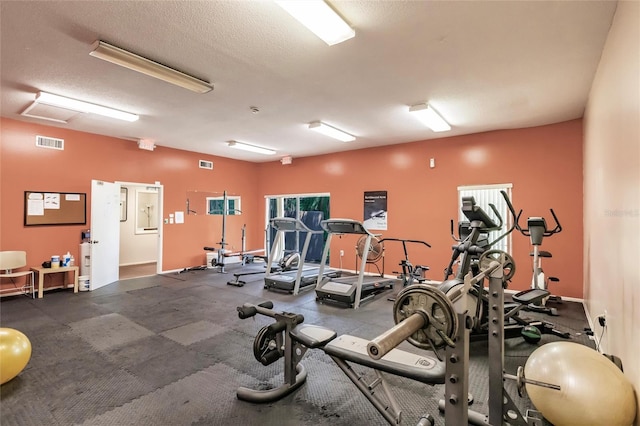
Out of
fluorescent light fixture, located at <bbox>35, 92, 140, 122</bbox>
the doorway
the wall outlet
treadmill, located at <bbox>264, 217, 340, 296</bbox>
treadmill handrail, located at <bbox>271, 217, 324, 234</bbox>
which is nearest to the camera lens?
the wall outlet

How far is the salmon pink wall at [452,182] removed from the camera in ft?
16.9

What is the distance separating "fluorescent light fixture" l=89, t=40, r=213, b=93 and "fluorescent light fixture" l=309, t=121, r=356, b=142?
6.93 ft

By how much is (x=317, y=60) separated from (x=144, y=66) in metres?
1.80

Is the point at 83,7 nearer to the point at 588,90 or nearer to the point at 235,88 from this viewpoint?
the point at 235,88

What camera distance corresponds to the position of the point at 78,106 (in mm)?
4441

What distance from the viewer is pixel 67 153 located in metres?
5.88

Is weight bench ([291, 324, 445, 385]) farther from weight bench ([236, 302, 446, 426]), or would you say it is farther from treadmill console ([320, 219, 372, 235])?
treadmill console ([320, 219, 372, 235])

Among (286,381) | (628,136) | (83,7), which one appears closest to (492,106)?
(628,136)

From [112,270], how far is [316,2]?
6525 mm

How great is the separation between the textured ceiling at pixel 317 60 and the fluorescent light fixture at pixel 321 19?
0.31 feet

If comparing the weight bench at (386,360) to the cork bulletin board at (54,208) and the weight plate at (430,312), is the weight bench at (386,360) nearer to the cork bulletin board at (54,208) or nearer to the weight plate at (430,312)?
the weight plate at (430,312)

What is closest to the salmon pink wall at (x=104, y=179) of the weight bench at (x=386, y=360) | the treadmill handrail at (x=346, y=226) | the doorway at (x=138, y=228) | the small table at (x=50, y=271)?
the small table at (x=50, y=271)

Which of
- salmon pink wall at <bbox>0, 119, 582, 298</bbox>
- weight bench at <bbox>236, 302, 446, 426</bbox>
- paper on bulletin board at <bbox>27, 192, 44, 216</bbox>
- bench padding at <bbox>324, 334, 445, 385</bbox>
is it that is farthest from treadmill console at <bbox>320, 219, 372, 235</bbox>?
paper on bulletin board at <bbox>27, 192, 44, 216</bbox>

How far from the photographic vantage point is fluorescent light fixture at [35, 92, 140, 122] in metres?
4.15
